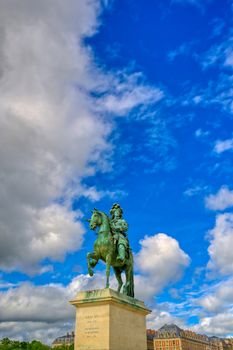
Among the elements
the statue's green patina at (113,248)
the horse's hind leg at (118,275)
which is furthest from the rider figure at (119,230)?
the horse's hind leg at (118,275)

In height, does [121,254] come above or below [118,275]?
above

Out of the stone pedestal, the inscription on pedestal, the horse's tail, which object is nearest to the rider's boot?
the horse's tail

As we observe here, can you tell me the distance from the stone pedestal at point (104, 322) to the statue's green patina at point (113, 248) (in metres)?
1.12

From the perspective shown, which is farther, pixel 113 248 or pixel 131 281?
pixel 131 281

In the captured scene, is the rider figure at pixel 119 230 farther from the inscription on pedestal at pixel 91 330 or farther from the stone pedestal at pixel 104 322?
the inscription on pedestal at pixel 91 330

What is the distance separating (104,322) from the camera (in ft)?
56.4

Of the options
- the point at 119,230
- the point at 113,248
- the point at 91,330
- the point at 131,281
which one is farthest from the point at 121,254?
the point at 91,330

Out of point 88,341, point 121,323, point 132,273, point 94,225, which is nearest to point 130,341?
point 121,323

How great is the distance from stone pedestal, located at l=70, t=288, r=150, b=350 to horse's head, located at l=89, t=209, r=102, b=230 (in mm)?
3236

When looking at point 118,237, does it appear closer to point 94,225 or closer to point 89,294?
point 94,225

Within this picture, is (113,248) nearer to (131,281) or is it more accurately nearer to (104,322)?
(131,281)

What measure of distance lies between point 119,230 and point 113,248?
169 cm

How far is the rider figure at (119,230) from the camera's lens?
65.6ft

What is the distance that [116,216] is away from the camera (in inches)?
878
